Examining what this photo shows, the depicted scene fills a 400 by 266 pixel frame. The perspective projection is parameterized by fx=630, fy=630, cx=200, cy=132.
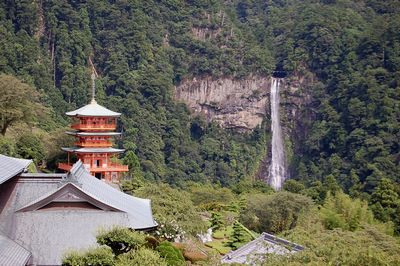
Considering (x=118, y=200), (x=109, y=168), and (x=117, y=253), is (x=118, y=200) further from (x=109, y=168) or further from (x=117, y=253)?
(x=109, y=168)

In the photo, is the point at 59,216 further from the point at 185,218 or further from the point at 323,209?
the point at 323,209

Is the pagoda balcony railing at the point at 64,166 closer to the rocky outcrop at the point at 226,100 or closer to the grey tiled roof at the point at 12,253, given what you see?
the grey tiled roof at the point at 12,253

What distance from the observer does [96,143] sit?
36.0 metres

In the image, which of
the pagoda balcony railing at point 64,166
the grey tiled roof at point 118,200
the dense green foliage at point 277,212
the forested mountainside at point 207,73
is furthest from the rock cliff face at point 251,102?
the grey tiled roof at point 118,200

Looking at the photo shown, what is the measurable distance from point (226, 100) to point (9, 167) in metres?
68.8

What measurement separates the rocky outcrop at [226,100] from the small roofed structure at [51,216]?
67193 mm

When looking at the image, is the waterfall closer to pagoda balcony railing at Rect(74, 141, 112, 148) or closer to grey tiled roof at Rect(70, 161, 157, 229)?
pagoda balcony railing at Rect(74, 141, 112, 148)

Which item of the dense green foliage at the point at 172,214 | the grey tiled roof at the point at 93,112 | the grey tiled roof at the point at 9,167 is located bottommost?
the dense green foliage at the point at 172,214

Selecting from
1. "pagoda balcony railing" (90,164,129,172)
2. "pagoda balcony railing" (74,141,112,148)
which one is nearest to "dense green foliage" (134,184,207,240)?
"pagoda balcony railing" (90,164,129,172)

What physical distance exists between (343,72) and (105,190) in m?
69.0

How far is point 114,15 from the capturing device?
263 feet

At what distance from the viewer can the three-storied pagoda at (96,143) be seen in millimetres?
34750

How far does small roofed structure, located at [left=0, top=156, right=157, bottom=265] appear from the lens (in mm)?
13359

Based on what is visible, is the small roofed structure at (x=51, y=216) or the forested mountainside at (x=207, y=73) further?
the forested mountainside at (x=207, y=73)
